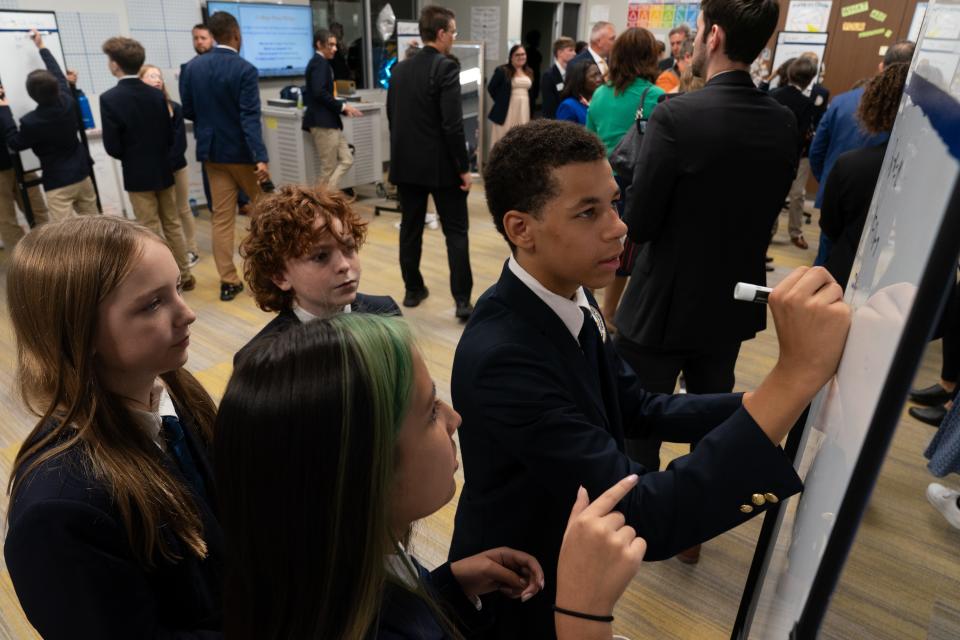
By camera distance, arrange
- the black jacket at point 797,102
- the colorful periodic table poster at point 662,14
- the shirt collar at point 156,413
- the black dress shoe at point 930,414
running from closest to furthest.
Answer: the shirt collar at point 156,413 → the black dress shoe at point 930,414 → the black jacket at point 797,102 → the colorful periodic table poster at point 662,14

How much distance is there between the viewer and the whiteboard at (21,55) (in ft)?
13.3

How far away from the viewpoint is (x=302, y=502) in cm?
70

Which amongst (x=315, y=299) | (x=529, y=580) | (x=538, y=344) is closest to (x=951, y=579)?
(x=529, y=580)

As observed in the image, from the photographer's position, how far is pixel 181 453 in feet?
3.57

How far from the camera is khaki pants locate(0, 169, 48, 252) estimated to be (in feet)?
14.6

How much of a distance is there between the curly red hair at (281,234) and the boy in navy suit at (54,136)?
3.10m

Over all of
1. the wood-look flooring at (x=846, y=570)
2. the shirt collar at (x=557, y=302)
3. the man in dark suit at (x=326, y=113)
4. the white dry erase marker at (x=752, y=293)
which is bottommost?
the wood-look flooring at (x=846, y=570)

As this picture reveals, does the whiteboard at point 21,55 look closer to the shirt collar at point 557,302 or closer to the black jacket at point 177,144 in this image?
the black jacket at point 177,144

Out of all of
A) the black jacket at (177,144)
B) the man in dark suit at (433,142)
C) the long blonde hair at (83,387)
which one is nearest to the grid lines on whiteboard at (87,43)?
the black jacket at (177,144)

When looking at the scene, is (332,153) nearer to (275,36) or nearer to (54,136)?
(275,36)

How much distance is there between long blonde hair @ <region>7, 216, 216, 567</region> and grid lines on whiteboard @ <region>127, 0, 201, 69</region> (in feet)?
17.2

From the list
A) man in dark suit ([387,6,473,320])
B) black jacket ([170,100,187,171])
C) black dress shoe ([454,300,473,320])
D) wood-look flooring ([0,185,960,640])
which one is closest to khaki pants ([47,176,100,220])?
black jacket ([170,100,187,171])

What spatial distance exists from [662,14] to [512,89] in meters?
2.29

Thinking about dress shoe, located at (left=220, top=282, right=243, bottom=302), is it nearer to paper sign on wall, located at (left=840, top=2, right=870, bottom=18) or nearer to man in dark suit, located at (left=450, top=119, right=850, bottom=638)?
man in dark suit, located at (left=450, top=119, right=850, bottom=638)
